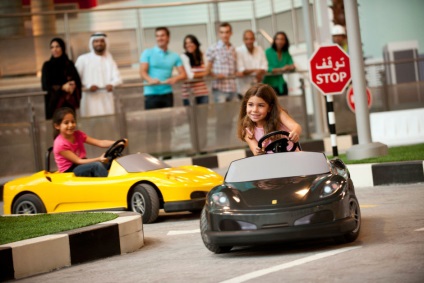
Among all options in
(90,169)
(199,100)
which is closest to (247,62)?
(199,100)

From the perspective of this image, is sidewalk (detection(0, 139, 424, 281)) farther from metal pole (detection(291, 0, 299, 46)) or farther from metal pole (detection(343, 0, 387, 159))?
metal pole (detection(291, 0, 299, 46))

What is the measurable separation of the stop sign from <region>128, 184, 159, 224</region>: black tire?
4.73 meters

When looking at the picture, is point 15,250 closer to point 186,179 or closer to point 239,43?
point 186,179

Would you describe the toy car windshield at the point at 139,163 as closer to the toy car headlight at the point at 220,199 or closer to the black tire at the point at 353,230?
the toy car headlight at the point at 220,199

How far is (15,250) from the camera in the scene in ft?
25.7

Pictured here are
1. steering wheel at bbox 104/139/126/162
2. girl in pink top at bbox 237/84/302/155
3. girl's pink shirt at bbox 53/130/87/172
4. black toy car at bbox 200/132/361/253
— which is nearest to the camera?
black toy car at bbox 200/132/361/253

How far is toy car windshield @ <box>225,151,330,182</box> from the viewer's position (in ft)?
28.0

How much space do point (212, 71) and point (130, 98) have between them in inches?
64.2

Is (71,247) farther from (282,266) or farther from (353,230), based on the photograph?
(353,230)

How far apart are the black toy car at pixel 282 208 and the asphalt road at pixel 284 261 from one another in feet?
0.51

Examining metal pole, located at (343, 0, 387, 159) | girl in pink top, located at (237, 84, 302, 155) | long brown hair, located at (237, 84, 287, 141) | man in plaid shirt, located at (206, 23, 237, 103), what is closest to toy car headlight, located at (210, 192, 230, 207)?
girl in pink top, located at (237, 84, 302, 155)

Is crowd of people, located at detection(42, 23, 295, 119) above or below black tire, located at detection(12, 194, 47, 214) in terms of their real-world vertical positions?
above

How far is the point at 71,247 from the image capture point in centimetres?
840

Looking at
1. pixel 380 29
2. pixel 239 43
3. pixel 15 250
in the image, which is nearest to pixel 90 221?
pixel 15 250
